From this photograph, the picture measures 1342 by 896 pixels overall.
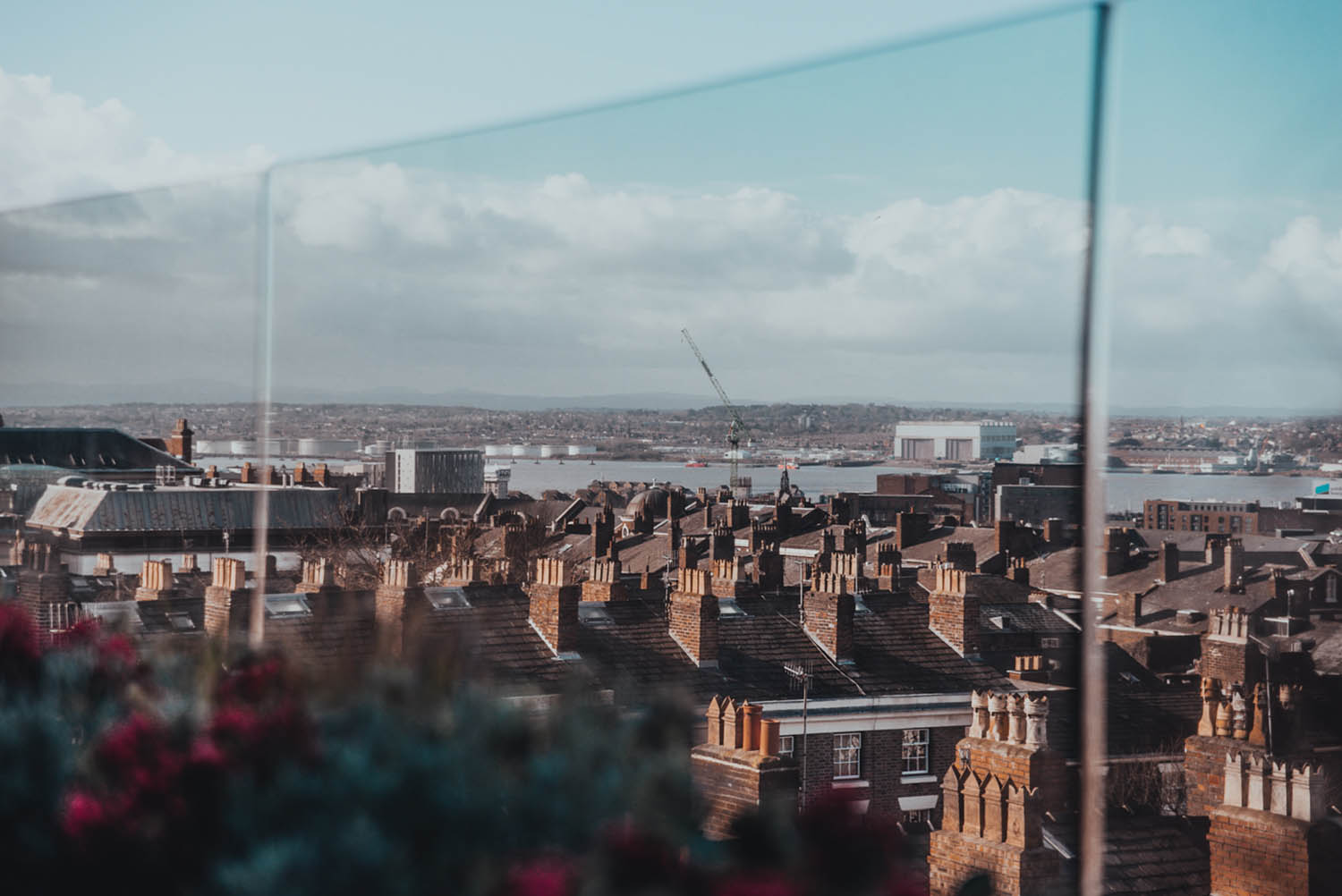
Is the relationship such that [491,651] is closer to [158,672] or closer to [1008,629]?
[1008,629]

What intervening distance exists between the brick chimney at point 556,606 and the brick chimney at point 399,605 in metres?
0.30

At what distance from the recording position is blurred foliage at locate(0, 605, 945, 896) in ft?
2.79

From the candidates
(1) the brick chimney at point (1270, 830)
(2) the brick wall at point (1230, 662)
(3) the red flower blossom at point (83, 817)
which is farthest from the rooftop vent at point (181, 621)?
(1) the brick chimney at point (1270, 830)

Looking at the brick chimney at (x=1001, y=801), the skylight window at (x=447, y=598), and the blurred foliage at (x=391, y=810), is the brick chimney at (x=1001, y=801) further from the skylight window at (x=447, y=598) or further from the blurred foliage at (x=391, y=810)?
the blurred foliage at (x=391, y=810)

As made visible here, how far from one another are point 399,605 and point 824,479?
1.03 meters

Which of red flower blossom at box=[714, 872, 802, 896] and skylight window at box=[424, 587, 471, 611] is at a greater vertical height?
red flower blossom at box=[714, 872, 802, 896]

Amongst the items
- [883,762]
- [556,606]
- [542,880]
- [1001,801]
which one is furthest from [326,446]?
[542,880]

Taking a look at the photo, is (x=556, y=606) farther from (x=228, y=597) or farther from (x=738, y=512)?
(x=228, y=597)

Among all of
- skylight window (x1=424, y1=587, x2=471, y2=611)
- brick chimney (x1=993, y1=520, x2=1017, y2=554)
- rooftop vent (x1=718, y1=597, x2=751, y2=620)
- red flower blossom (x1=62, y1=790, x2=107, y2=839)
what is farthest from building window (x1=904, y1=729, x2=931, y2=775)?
red flower blossom (x1=62, y1=790, x2=107, y2=839)

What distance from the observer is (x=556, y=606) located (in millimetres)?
3738

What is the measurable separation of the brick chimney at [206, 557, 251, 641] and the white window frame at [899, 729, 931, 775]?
1524 mm

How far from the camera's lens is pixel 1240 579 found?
2.58 meters

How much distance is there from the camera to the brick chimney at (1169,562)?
2.29 metres

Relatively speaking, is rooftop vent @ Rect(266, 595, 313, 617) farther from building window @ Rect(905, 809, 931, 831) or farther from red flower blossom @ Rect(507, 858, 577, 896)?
red flower blossom @ Rect(507, 858, 577, 896)
